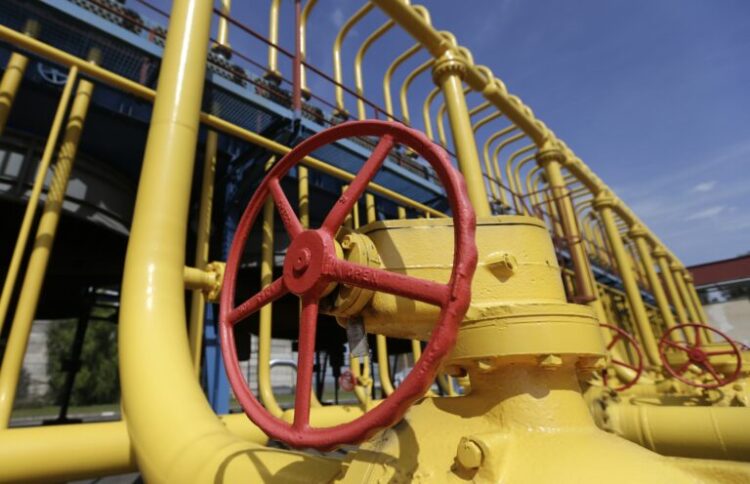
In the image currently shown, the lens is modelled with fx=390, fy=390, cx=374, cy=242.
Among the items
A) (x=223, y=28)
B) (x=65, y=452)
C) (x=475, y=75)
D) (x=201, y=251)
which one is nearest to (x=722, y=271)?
(x=475, y=75)

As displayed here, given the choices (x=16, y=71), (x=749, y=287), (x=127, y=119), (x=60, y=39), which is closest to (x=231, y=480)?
(x=16, y=71)

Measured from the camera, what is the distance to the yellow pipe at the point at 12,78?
1.81 m

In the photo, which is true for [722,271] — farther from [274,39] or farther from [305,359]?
[305,359]

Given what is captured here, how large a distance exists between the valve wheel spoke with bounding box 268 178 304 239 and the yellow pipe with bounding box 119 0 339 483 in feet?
1.60

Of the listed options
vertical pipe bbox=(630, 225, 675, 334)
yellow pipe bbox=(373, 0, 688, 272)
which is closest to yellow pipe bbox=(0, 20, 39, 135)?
yellow pipe bbox=(373, 0, 688, 272)

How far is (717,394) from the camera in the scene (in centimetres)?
247

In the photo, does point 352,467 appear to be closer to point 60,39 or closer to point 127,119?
point 60,39

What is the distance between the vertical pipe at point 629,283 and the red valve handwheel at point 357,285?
5851 millimetres

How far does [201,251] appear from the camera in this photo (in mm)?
2412

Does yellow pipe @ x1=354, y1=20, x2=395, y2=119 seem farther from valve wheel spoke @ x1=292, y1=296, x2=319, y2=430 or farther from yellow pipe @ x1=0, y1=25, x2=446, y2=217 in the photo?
valve wheel spoke @ x1=292, y1=296, x2=319, y2=430

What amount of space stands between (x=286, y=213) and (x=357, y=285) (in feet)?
1.08

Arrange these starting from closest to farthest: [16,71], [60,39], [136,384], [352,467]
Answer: [352,467]
[136,384]
[16,71]
[60,39]

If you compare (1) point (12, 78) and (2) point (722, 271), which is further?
(2) point (722, 271)

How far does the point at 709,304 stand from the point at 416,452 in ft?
75.2
